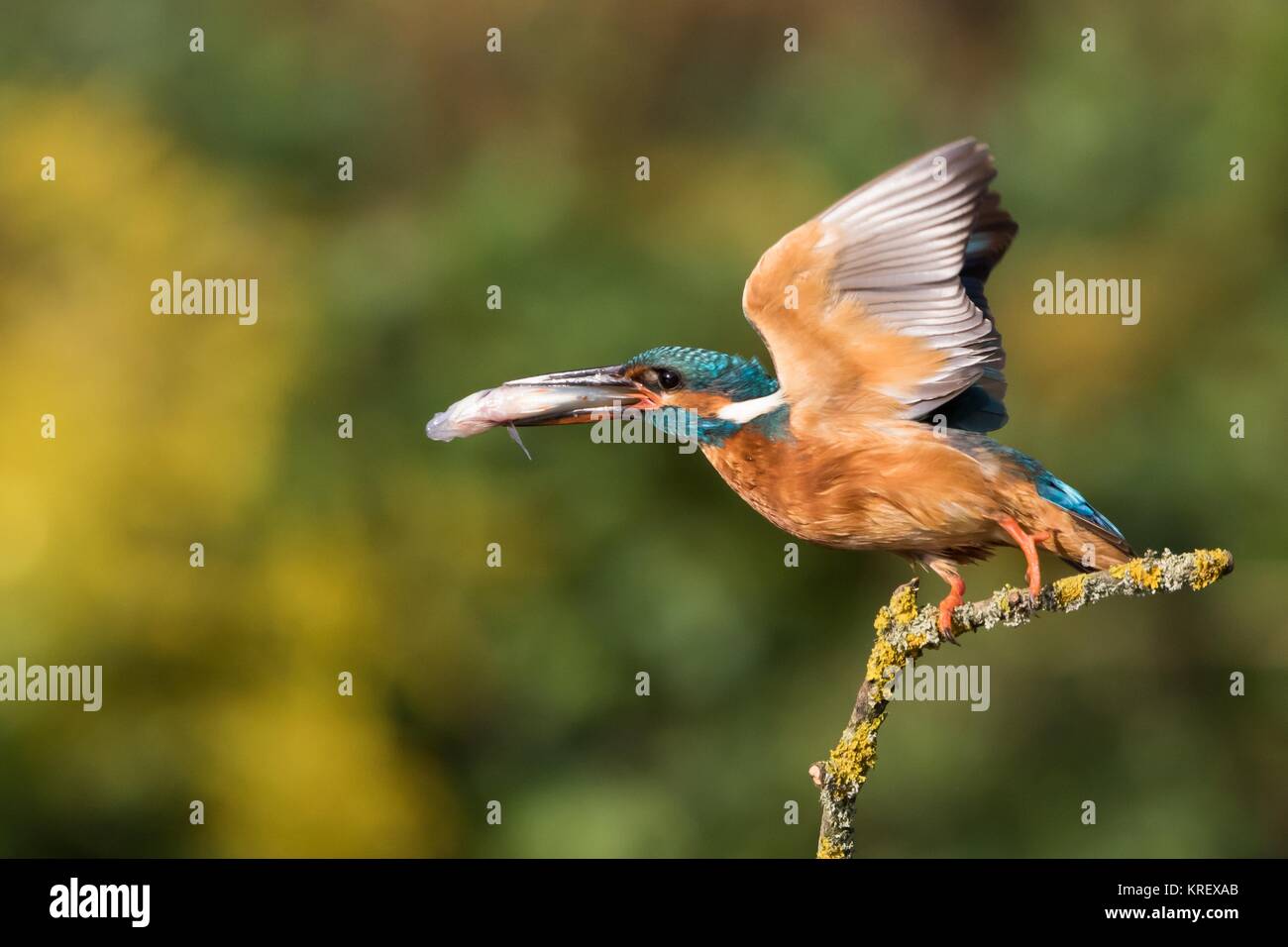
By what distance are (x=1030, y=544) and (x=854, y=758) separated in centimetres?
32

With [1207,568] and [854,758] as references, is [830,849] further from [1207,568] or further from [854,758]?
[1207,568]

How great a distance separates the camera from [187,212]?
5.92m

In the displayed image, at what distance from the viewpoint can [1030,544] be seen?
1.65 m

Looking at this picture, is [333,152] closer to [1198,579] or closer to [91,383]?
[91,383]

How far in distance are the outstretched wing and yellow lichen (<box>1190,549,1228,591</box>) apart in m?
0.29

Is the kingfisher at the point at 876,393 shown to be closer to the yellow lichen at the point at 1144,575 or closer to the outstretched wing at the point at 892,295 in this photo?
the outstretched wing at the point at 892,295


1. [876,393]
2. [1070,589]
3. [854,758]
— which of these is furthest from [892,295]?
[854,758]

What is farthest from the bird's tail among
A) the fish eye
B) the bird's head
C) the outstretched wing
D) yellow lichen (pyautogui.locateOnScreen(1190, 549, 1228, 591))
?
the fish eye

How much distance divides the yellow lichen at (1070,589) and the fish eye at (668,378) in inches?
19.0

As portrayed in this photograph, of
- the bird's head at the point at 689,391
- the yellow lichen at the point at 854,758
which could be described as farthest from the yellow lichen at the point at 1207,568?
the bird's head at the point at 689,391

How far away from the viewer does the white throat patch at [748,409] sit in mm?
1668

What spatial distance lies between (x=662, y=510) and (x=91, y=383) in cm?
208

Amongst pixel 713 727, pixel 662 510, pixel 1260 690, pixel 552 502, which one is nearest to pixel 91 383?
pixel 552 502

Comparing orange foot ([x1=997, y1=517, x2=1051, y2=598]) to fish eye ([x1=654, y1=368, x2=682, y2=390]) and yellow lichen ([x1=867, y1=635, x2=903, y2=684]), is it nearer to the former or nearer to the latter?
yellow lichen ([x1=867, y1=635, x2=903, y2=684])
